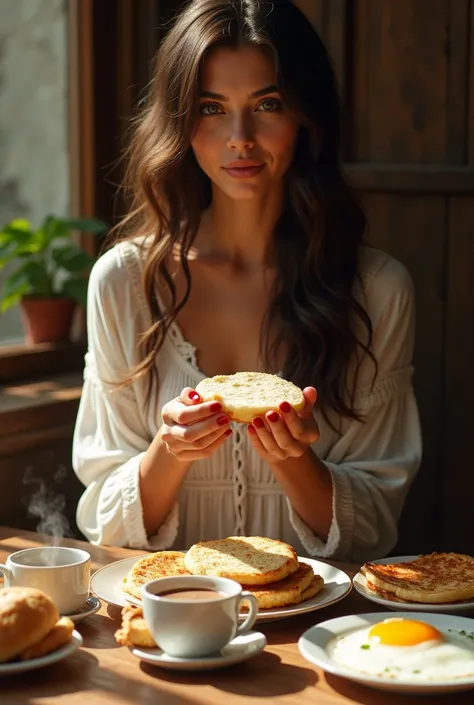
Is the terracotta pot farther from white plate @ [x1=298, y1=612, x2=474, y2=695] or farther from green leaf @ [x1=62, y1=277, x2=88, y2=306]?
white plate @ [x1=298, y1=612, x2=474, y2=695]

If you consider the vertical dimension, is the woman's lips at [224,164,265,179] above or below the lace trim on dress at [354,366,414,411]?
above

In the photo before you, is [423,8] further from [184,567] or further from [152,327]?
[184,567]

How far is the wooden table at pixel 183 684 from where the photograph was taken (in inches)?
50.5

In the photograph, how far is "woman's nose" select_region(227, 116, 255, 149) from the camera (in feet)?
7.07

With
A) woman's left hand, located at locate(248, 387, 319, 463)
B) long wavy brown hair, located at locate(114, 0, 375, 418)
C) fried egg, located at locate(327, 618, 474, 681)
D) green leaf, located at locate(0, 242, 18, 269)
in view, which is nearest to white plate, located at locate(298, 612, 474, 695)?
fried egg, located at locate(327, 618, 474, 681)

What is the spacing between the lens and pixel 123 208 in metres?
3.38

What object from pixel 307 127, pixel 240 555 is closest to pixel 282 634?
pixel 240 555

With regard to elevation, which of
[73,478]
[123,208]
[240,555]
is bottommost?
[73,478]

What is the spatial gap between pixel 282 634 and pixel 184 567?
22 cm

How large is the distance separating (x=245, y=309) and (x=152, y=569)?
2.97ft

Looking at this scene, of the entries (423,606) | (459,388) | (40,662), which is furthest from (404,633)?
(459,388)

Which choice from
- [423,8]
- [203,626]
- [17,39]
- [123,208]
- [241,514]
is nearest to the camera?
[203,626]

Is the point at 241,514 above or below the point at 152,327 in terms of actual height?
below

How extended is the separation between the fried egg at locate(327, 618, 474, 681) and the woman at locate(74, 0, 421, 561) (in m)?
0.72
